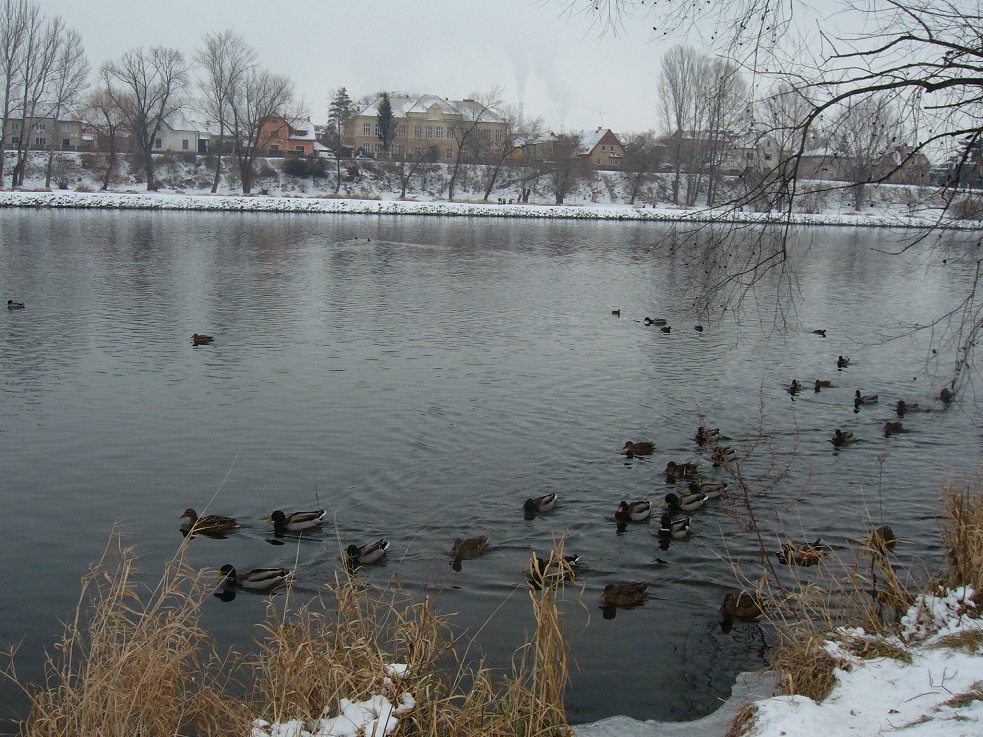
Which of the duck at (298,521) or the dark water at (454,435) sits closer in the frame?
the dark water at (454,435)

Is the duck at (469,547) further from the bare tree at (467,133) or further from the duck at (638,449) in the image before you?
the bare tree at (467,133)

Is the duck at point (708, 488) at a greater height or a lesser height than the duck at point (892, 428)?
lesser

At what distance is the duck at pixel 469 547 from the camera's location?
28.3 ft

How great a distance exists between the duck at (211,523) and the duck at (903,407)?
36.1 feet

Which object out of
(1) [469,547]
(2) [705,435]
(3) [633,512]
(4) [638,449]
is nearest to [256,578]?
(1) [469,547]

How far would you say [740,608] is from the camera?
25.3 ft

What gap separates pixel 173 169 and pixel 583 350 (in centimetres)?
6705

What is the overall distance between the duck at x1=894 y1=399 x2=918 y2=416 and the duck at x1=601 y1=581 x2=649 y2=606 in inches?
334

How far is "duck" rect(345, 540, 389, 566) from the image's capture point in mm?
8336


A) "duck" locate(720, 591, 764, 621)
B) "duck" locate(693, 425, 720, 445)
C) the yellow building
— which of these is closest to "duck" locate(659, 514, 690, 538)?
"duck" locate(720, 591, 764, 621)

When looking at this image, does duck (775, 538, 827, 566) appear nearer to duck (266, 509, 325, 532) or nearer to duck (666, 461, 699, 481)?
duck (666, 461, 699, 481)

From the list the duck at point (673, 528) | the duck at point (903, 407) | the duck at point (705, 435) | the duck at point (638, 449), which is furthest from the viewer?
the duck at point (903, 407)

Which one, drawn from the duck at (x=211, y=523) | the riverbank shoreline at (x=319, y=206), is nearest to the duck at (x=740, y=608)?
the duck at (x=211, y=523)

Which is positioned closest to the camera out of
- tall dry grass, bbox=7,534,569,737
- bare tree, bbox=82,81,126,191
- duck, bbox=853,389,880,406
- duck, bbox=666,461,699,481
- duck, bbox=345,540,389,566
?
tall dry grass, bbox=7,534,569,737
